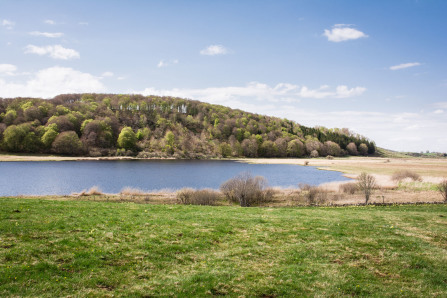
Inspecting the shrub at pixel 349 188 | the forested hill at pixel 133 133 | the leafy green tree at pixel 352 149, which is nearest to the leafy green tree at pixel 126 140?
the forested hill at pixel 133 133

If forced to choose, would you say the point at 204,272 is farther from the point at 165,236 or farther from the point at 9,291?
the point at 9,291

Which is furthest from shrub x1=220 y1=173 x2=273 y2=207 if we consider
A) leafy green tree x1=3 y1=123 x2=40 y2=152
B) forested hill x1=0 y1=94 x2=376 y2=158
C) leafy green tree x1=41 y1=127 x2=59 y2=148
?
leafy green tree x1=3 y1=123 x2=40 y2=152

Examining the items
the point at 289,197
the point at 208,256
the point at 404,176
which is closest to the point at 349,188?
the point at 289,197

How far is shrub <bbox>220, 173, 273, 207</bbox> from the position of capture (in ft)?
100

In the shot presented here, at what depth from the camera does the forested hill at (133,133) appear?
11994 centimetres

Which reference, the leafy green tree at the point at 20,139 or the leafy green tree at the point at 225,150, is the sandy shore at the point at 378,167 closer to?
the leafy green tree at the point at 20,139

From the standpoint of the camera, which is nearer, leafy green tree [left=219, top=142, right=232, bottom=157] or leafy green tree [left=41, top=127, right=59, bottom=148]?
leafy green tree [left=41, top=127, right=59, bottom=148]

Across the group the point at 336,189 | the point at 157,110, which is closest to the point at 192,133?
the point at 157,110

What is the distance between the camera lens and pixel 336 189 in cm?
4172

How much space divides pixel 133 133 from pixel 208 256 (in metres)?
140

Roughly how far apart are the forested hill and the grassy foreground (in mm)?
121081

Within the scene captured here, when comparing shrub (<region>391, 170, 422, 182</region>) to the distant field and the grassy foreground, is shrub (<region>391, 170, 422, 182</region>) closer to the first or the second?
the distant field

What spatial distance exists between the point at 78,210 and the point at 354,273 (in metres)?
14.8

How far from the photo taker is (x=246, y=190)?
100ft
